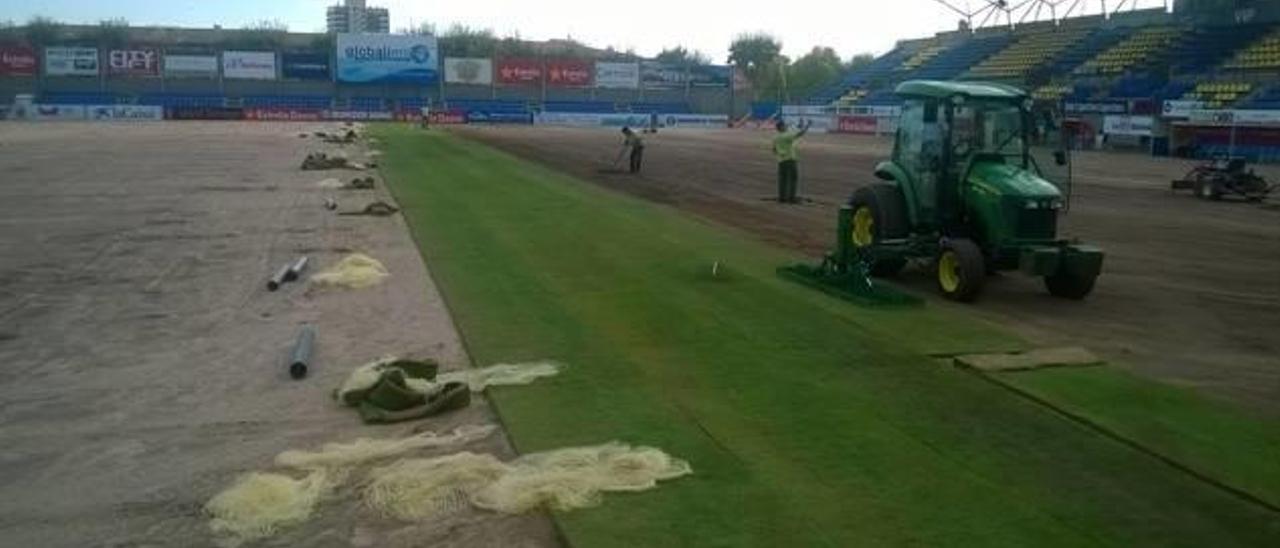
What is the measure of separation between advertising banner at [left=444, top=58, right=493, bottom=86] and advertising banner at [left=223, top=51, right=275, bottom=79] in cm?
1359

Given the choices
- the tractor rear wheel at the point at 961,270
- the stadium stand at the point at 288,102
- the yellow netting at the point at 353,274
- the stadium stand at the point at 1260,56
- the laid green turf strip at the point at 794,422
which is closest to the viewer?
the laid green turf strip at the point at 794,422

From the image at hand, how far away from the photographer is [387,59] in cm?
8850

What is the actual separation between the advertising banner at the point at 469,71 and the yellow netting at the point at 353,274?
265 ft

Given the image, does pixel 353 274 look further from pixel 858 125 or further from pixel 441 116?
pixel 441 116

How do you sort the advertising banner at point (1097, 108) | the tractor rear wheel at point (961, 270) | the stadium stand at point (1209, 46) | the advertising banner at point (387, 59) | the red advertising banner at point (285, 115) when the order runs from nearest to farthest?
the tractor rear wheel at point (961, 270)
the advertising banner at point (1097, 108)
the stadium stand at point (1209, 46)
the red advertising banner at point (285, 115)
the advertising banner at point (387, 59)

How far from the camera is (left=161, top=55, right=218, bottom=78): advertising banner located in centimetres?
8569

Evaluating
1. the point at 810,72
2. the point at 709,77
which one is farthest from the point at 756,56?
the point at 709,77

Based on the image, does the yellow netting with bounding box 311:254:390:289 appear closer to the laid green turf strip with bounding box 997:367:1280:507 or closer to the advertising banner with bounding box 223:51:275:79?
the laid green turf strip with bounding box 997:367:1280:507

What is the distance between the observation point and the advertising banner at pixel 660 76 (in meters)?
98.4

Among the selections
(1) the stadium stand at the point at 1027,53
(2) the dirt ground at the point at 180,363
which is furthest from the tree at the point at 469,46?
(2) the dirt ground at the point at 180,363

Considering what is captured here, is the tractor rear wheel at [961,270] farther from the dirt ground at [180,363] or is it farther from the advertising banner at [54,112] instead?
the advertising banner at [54,112]

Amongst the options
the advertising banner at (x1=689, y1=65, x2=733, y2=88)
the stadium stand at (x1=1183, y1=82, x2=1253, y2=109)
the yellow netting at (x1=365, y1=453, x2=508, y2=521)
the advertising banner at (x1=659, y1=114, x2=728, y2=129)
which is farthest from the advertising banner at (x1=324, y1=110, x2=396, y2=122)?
the yellow netting at (x1=365, y1=453, x2=508, y2=521)

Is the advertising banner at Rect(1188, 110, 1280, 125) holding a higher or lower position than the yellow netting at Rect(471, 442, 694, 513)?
higher

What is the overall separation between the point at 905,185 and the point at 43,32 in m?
99.0
